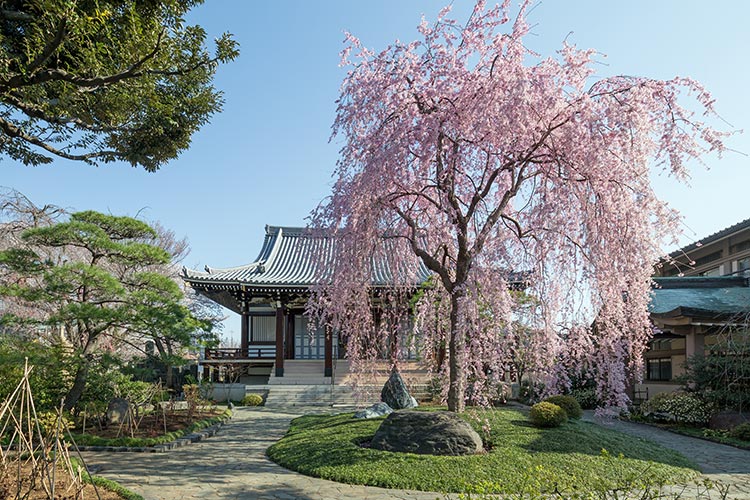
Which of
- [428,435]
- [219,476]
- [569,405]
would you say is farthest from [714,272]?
[219,476]

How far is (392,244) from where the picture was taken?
10344 millimetres

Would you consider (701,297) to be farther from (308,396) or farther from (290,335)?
(290,335)

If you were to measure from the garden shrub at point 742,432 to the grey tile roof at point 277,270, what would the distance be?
925cm

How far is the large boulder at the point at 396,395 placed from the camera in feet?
45.9

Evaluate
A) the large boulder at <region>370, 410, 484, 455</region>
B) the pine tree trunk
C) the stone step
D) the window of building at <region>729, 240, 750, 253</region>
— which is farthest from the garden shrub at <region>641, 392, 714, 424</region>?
the pine tree trunk

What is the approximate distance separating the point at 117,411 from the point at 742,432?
1328 cm

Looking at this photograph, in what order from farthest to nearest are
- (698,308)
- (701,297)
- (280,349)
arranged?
(280,349), (701,297), (698,308)

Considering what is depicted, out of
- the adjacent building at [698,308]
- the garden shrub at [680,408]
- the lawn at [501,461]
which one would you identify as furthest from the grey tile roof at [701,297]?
the lawn at [501,461]

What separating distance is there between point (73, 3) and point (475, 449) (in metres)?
7.78

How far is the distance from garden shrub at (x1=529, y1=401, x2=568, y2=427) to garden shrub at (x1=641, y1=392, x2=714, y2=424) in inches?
204

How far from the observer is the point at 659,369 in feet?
57.8

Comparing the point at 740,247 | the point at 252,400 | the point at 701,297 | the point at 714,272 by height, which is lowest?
the point at 252,400

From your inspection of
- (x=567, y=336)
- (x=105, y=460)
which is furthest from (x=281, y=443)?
(x=567, y=336)

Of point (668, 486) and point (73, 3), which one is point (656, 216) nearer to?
point (668, 486)
